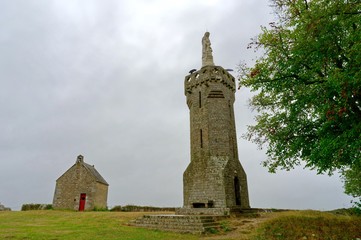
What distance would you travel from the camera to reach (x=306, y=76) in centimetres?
1223

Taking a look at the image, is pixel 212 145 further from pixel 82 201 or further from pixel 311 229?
pixel 82 201

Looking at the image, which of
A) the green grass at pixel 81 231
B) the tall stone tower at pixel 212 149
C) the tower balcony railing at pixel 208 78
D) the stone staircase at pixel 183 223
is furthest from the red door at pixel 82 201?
the tower balcony railing at pixel 208 78

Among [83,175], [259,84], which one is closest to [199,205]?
[259,84]

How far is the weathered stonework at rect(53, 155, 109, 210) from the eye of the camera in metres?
34.8

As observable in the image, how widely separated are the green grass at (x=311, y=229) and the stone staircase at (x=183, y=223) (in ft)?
10.5

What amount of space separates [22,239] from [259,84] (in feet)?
45.9

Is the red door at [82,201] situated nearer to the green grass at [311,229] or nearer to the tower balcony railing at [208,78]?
the tower balcony railing at [208,78]

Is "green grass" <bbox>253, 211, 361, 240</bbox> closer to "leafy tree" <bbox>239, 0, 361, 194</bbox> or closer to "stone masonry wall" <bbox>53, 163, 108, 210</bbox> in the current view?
"leafy tree" <bbox>239, 0, 361, 194</bbox>

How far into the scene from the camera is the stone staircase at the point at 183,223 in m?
14.7

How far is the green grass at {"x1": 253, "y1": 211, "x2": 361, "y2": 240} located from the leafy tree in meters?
2.87

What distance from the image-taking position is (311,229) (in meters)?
12.4

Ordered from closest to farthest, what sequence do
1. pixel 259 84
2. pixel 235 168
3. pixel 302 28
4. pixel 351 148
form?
pixel 351 148 → pixel 302 28 → pixel 259 84 → pixel 235 168

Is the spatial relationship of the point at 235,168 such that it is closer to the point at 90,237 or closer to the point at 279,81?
the point at 279,81

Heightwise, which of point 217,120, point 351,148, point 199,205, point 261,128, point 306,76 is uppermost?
point 217,120
